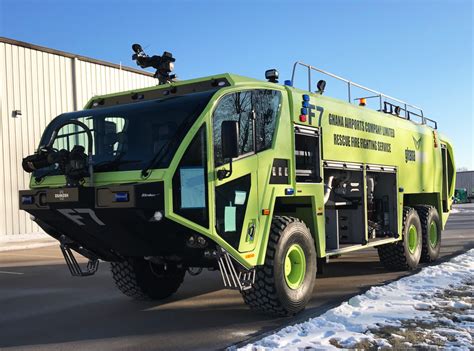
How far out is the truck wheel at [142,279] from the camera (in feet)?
23.2

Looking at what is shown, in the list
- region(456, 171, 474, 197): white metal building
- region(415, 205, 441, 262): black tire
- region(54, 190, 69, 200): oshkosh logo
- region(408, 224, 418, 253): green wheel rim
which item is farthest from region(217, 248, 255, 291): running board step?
region(456, 171, 474, 197): white metal building

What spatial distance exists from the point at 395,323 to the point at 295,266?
143 cm

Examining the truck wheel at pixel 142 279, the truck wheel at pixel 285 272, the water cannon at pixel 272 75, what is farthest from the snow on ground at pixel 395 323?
the water cannon at pixel 272 75

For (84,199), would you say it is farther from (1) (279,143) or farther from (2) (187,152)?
(1) (279,143)

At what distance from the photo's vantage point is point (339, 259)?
36.5ft

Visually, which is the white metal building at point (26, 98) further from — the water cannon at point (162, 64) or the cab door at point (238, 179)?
the cab door at point (238, 179)

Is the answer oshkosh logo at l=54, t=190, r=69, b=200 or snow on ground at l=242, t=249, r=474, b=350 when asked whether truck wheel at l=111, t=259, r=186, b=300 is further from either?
snow on ground at l=242, t=249, r=474, b=350

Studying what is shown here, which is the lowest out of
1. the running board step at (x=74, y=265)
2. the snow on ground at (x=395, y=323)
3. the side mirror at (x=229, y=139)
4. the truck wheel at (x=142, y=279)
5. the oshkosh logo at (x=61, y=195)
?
the snow on ground at (x=395, y=323)

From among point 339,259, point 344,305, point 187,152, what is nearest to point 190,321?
point 344,305

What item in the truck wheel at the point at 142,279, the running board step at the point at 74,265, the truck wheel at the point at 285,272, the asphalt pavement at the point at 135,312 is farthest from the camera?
the truck wheel at the point at 142,279

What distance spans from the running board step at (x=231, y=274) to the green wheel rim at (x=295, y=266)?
801 millimetres

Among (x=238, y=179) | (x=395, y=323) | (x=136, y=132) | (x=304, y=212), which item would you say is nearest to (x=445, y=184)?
(x=304, y=212)

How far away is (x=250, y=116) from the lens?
573 centimetres

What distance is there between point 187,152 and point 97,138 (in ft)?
4.39
